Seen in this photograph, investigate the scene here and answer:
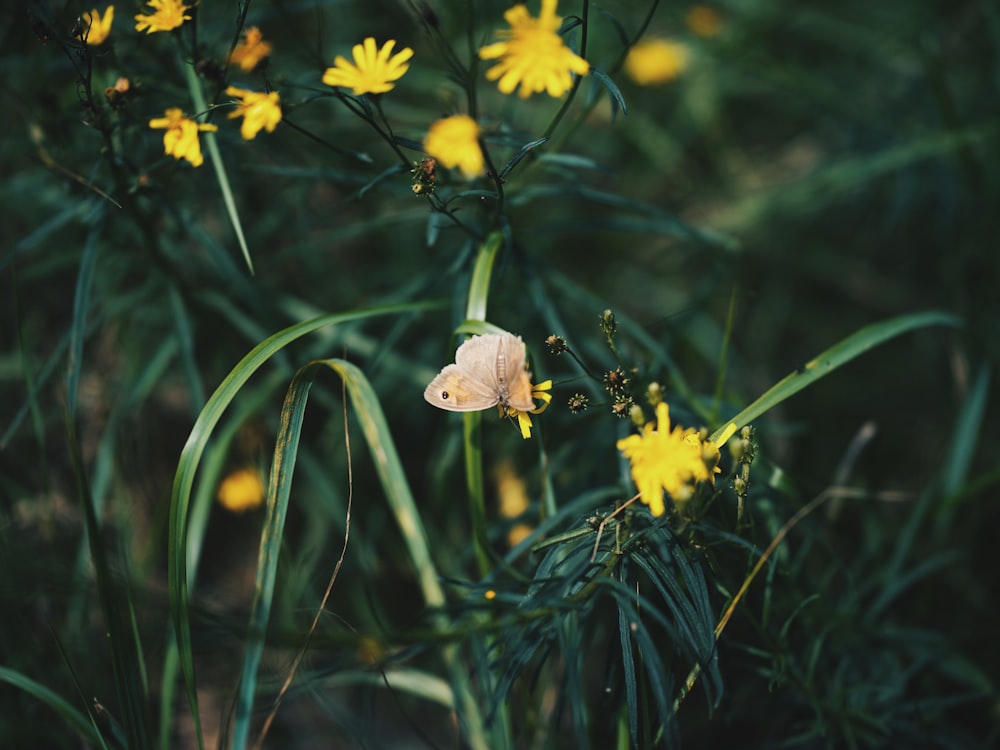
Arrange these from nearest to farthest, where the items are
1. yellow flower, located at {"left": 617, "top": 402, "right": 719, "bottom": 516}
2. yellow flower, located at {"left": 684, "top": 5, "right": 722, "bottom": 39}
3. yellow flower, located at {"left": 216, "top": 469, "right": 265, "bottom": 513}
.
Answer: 1. yellow flower, located at {"left": 617, "top": 402, "right": 719, "bottom": 516}
2. yellow flower, located at {"left": 216, "top": 469, "right": 265, "bottom": 513}
3. yellow flower, located at {"left": 684, "top": 5, "right": 722, "bottom": 39}

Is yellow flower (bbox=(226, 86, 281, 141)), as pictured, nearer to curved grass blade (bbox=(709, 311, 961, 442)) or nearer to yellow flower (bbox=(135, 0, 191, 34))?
yellow flower (bbox=(135, 0, 191, 34))

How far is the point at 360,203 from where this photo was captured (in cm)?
210

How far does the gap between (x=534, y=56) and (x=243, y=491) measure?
1137mm

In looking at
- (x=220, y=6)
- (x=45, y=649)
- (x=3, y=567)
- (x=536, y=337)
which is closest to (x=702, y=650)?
(x=536, y=337)

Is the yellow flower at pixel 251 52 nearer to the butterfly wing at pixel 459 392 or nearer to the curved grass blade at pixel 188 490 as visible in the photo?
the curved grass blade at pixel 188 490

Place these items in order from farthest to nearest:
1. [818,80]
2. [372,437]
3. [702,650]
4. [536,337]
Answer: [818,80]
[536,337]
[372,437]
[702,650]

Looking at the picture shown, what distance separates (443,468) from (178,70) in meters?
0.94

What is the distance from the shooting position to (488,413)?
5.47 feet

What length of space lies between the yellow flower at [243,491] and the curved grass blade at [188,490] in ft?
1.79

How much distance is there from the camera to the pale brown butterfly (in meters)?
1.00

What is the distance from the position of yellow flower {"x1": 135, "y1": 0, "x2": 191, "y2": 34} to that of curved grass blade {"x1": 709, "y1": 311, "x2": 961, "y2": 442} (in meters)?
1.01

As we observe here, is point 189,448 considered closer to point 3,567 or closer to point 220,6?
point 3,567

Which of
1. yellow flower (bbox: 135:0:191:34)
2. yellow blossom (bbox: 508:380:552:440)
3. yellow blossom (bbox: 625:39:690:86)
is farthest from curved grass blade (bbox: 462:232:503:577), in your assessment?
yellow blossom (bbox: 625:39:690:86)

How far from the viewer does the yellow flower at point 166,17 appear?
114 centimetres
